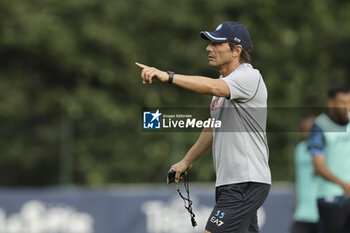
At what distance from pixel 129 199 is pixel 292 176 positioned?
133 inches

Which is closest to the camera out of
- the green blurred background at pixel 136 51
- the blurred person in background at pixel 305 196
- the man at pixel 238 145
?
the man at pixel 238 145

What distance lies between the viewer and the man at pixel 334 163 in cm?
828

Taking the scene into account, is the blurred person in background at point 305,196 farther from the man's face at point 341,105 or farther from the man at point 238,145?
the man at point 238,145

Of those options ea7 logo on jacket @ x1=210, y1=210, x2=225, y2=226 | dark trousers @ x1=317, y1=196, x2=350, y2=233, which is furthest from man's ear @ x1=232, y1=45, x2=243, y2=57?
dark trousers @ x1=317, y1=196, x2=350, y2=233

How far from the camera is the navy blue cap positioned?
5.92 metres

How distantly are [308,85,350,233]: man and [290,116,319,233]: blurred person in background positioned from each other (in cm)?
73

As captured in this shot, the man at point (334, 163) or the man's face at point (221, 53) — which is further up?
the man's face at point (221, 53)

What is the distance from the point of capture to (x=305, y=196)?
9.29 m

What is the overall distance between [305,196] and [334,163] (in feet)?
3.32

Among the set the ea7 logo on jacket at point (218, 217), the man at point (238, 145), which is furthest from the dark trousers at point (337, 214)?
the ea7 logo on jacket at point (218, 217)

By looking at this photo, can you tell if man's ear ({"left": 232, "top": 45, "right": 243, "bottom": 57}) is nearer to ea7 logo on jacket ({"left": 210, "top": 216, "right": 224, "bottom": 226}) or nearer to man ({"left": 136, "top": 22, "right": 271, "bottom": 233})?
man ({"left": 136, "top": 22, "right": 271, "bottom": 233})

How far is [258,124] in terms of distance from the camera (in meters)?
5.96

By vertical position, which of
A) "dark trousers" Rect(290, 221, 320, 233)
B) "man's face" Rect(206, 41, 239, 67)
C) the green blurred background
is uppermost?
the green blurred background

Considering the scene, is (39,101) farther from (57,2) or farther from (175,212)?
(175,212)
